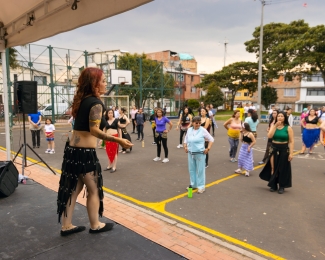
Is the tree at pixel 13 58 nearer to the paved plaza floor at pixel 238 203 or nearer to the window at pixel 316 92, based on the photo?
the paved plaza floor at pixel 238 203

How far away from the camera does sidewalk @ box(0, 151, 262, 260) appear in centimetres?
332

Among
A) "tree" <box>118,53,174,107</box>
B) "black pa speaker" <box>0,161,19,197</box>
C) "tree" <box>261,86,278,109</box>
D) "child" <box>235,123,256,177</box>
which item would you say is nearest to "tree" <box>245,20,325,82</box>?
"tree" <box>261,86,278,109</box>

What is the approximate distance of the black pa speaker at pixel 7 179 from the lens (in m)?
4.88

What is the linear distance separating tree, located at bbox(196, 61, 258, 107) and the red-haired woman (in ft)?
113

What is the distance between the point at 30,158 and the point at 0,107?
52.6 feet

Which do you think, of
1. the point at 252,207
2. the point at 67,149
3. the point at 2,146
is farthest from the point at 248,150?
the point at 2,146

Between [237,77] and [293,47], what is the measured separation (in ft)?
39.4

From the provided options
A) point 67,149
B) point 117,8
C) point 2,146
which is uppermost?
point 117,8

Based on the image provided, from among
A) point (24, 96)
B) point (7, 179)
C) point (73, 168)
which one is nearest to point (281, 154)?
point (73, 168)

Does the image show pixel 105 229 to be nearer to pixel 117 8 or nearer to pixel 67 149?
pixel 67 149

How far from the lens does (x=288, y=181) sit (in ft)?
18.6

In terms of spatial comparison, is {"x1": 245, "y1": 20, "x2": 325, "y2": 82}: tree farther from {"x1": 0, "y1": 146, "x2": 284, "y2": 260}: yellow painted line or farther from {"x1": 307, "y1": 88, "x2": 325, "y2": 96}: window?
{"x1": 0, "y1": 146, "x2": 284, "y2": 260}: yellow painted line

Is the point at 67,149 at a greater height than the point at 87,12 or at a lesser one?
lesser

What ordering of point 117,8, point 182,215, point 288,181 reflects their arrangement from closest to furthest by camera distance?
point 117,8
point 182,215
point 288,181
